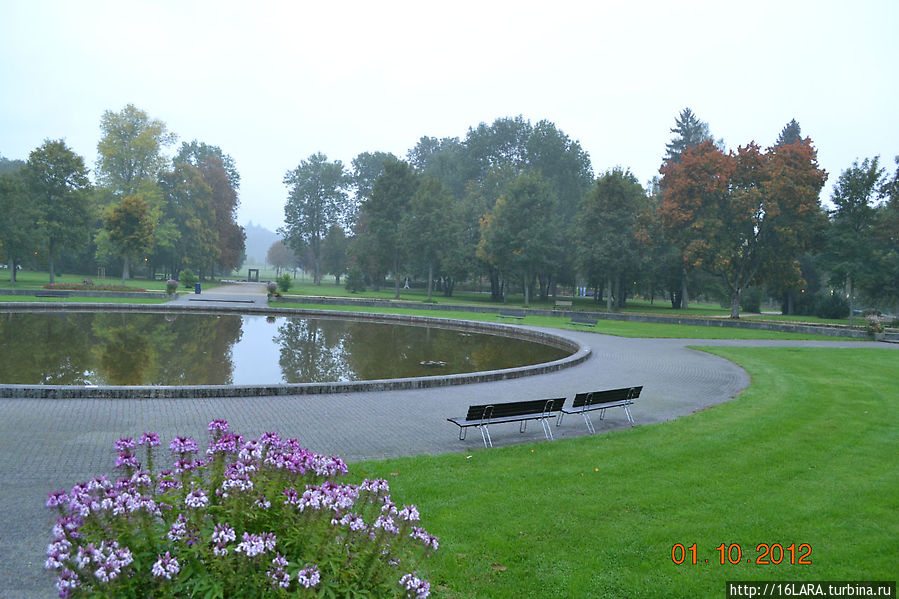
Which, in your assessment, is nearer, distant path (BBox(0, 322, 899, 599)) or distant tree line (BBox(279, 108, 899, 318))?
distant path (BBox(0, 322, 899, 599))

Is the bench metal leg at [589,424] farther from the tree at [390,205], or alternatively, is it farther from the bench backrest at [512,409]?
the tree at [390,205]

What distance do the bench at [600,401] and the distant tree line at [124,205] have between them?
43.4 meters

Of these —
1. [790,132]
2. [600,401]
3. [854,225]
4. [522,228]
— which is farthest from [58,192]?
[790,132]

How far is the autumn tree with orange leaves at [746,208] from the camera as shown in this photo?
36.6m

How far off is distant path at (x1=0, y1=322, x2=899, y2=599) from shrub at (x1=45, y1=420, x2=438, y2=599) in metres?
1.71

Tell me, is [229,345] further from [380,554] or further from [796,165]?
[796,165]

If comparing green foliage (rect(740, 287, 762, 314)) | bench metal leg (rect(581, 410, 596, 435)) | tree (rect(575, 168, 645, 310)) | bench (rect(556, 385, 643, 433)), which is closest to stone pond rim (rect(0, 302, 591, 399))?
bench (rect(556, 385, 643, 433))

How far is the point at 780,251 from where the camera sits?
126 ft

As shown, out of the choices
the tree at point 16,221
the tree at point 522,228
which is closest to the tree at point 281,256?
the tree at point 16,221

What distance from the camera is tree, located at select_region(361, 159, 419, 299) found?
178 ft

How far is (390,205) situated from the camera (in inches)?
2154

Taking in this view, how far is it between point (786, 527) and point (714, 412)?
5.85m

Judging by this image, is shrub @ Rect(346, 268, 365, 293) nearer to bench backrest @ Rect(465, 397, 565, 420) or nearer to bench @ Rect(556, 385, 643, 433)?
bench @ Rect(556, 385, 643, 433)

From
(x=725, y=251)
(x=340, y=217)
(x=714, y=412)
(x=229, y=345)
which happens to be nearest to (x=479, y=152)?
(x=340, y=217)
